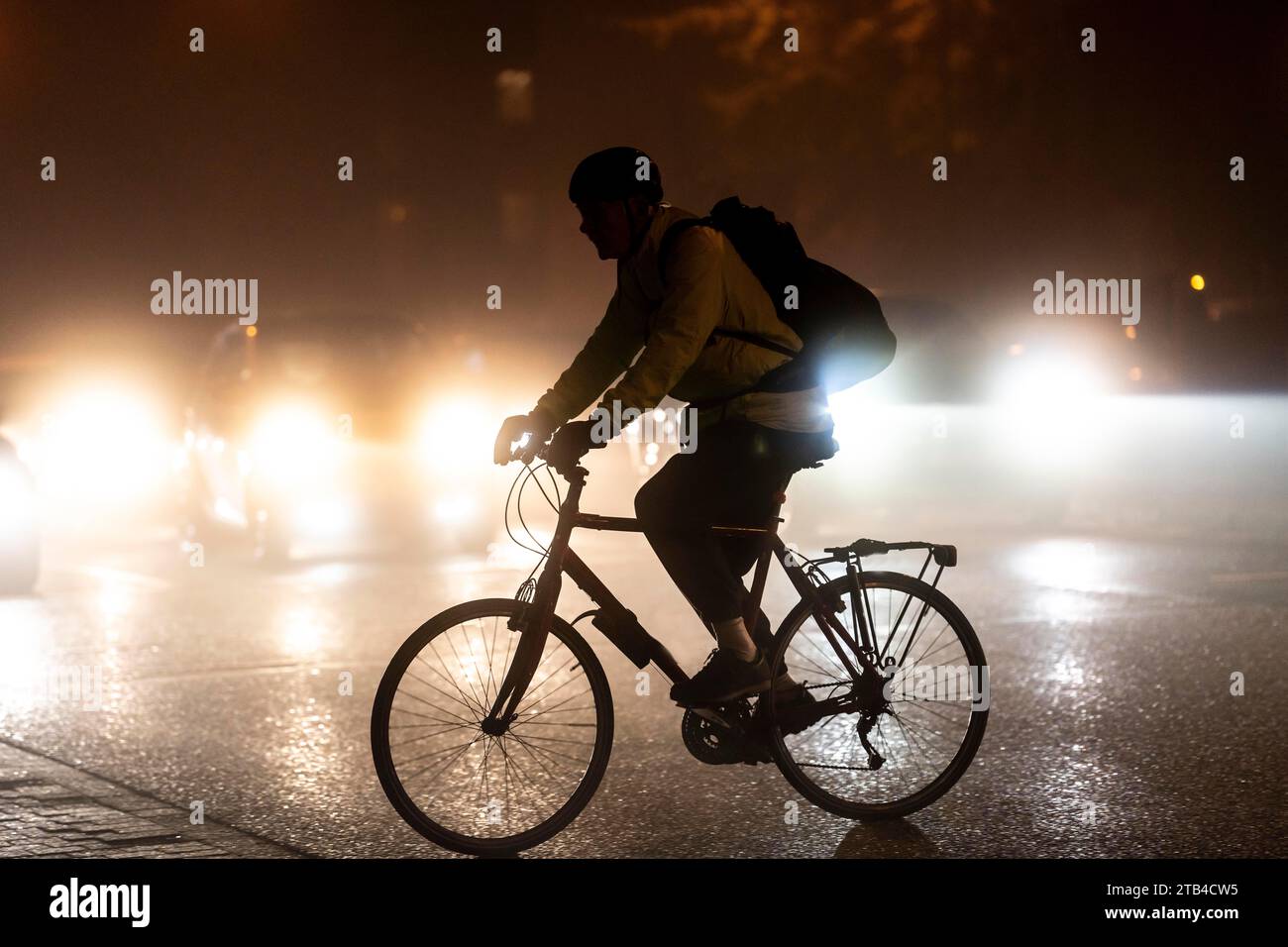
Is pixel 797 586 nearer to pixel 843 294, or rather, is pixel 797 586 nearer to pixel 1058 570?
pixel 843 294

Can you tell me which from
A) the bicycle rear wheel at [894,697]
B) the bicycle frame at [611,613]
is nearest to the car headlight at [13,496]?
the bicycle frame at [611,613]

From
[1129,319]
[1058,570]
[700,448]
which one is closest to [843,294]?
[700,448]

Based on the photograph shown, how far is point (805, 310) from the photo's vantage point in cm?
534

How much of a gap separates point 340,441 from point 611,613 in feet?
26.2

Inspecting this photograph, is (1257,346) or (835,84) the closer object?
(1257,346)

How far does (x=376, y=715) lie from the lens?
207 inches

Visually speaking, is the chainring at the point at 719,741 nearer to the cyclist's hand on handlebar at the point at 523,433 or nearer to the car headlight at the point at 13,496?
the cyclist's hand on handlebar at the point at 523,433

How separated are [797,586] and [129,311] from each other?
2718cm

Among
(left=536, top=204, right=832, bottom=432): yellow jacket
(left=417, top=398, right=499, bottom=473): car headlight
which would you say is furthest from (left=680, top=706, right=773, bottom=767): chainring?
(left=417, top=398, right=499, bottom=473): car headlight

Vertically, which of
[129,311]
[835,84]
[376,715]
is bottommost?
[376,715]

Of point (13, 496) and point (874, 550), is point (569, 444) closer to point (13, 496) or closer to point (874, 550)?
point (874, 550)

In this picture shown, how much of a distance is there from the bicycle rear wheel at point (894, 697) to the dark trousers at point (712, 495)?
355mm

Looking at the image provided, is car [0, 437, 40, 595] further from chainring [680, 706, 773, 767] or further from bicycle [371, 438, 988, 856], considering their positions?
chainring [680, 706, 773, 767]

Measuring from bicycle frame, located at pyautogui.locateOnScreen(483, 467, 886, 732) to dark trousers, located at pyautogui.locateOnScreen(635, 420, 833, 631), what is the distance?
0.06m
